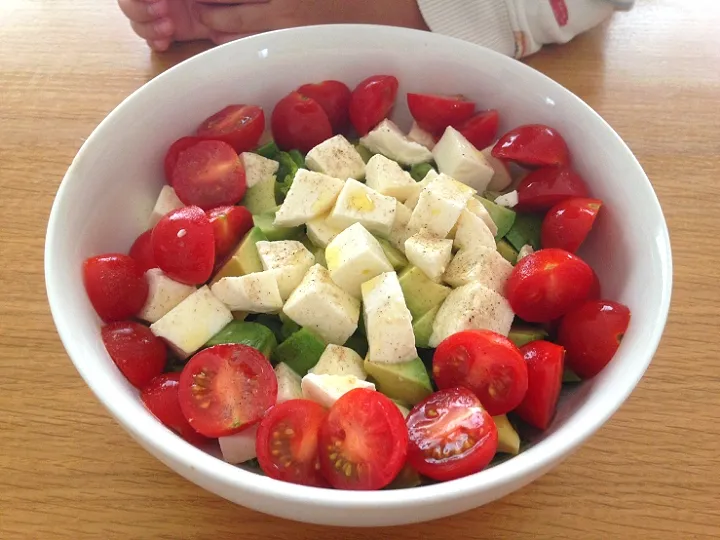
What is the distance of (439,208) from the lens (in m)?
1.12

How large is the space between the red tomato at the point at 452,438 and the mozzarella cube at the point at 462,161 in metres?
0.45

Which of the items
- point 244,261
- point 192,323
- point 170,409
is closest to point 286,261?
point 244,261

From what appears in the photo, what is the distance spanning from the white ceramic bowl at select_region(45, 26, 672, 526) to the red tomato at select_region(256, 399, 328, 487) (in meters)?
0.05

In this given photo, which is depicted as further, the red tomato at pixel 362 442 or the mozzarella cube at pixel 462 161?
the mozzarella cube at pixel 462 161

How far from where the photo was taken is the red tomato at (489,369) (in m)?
0.94

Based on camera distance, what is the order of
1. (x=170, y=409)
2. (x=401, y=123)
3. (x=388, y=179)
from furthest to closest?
1. (x=401, y=123)
2. (x=388, y=179)
3. (x=170, y=409)

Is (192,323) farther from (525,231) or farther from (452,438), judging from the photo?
(525,231)

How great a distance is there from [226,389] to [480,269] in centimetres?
42

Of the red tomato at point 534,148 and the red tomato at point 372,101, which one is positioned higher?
the red tomato at point 372,101

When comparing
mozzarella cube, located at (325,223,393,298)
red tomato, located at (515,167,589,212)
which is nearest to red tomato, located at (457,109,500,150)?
red tomato, located at (515,167,589,212)

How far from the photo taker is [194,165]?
1208mm

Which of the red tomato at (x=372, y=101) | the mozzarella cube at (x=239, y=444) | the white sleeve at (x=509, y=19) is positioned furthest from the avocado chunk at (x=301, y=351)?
the white sleeve at (x=509, y=19)

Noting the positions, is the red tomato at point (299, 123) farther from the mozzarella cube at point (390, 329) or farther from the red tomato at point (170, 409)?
the red tomato at point (170, 409)

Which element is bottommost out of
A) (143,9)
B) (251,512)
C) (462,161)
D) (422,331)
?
(251,512)
